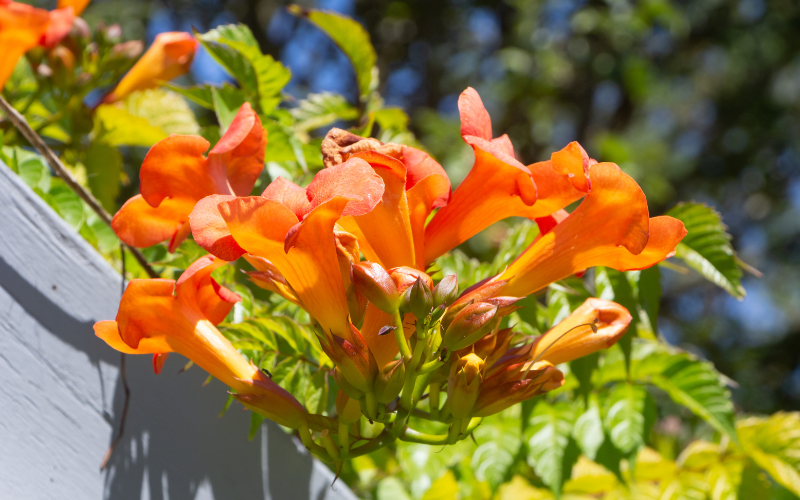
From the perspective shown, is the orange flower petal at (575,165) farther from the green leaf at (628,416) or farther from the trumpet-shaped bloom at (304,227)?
the green leaf at (628,416)

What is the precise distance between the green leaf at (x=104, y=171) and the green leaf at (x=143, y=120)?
0.10ft

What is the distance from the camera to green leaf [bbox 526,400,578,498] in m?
1.40

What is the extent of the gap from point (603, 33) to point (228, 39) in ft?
15.8

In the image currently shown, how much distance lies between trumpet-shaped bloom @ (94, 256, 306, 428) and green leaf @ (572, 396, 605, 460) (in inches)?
34.8

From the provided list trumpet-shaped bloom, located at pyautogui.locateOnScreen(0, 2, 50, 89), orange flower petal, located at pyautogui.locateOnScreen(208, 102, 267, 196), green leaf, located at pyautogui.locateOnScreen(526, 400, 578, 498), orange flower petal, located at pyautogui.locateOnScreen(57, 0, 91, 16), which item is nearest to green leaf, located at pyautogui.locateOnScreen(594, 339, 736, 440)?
green leaf, located at pyautogui.locateOnScreen(526, 400, 578, 498)

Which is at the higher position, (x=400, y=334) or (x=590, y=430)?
(x=400, y=334)

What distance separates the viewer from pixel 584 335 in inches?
35.9

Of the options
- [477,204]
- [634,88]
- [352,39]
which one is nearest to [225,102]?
[352,39]

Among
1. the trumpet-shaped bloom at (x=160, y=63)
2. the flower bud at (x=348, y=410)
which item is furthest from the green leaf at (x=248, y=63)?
the flower bud at (x=348, y=410)

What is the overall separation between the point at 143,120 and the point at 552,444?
4.77 feet

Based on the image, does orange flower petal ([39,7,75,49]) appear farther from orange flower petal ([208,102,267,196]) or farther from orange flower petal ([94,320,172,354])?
orange flower petal ([94,320,172,354])

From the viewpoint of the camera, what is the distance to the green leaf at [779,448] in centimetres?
158

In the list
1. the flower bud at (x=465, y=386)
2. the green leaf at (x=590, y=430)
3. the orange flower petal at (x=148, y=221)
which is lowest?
the green leaf at (x=590, y=430)

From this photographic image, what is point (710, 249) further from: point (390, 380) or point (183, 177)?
→ point (183, 177)
